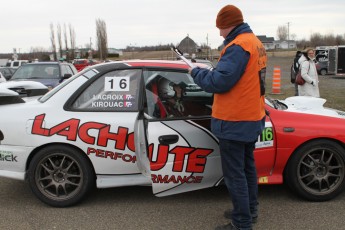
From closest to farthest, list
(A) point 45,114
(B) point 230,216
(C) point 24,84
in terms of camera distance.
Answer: (B) point 230,216
(A) point 45,114
(C) point 24,84

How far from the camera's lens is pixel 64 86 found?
13.2 ft

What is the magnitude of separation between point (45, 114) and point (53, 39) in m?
69.2

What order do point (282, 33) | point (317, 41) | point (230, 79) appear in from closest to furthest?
1. point (230, 79)
2. point (317, 41)
3. point (282, 33)

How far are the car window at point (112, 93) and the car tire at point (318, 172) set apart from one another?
176cm

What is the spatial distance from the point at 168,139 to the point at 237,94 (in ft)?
3.01

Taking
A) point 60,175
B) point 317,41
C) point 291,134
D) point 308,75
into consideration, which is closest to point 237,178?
point 291,134

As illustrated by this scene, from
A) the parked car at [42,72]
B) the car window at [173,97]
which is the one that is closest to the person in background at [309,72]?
the car window at [173,97]

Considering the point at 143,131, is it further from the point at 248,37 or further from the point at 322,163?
the point at 322,163

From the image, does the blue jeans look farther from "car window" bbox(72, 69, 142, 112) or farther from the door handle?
"car window" bbox(72, 69, 142, 112)

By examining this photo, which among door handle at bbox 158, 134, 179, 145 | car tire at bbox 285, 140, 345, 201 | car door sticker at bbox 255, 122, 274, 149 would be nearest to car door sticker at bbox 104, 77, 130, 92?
door handle at bbox 158, 134, 179, 145

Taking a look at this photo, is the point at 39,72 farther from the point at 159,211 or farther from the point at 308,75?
the point at 159,211

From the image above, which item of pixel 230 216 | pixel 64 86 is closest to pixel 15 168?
pixel 64 86

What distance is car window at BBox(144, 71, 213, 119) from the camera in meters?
3.79

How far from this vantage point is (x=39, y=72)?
10688mm
